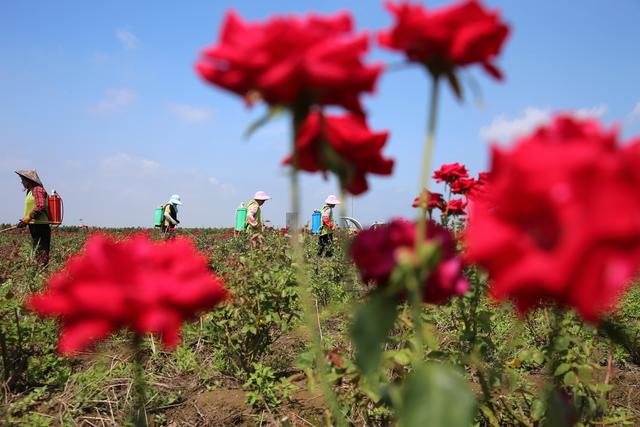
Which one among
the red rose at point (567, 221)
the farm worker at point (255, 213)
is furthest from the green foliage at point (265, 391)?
the farm worker at point (255, 213)

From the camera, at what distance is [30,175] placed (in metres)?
6.44

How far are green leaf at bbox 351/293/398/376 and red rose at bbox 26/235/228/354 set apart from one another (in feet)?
0.81

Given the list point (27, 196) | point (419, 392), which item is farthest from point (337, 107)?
point (27, 196)

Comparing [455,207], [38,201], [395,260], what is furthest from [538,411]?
[38,201]

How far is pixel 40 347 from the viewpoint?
3057 millimetres

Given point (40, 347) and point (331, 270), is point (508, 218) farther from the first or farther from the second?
point (331, 270)

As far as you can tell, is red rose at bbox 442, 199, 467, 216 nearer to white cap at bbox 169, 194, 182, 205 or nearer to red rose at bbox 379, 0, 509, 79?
red rose at bbox 379, 0, 509, 79

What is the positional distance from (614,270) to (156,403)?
2.49 metres

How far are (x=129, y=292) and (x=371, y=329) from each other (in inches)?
14.2

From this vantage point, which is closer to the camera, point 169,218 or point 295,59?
point 295,59

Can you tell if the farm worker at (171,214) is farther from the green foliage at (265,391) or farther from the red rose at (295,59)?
the red rose at (295,59)

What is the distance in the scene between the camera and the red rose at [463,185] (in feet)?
6.56

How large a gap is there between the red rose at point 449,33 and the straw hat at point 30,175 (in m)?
6.90

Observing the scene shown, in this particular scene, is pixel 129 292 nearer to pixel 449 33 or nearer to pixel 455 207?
pixel 449 33
